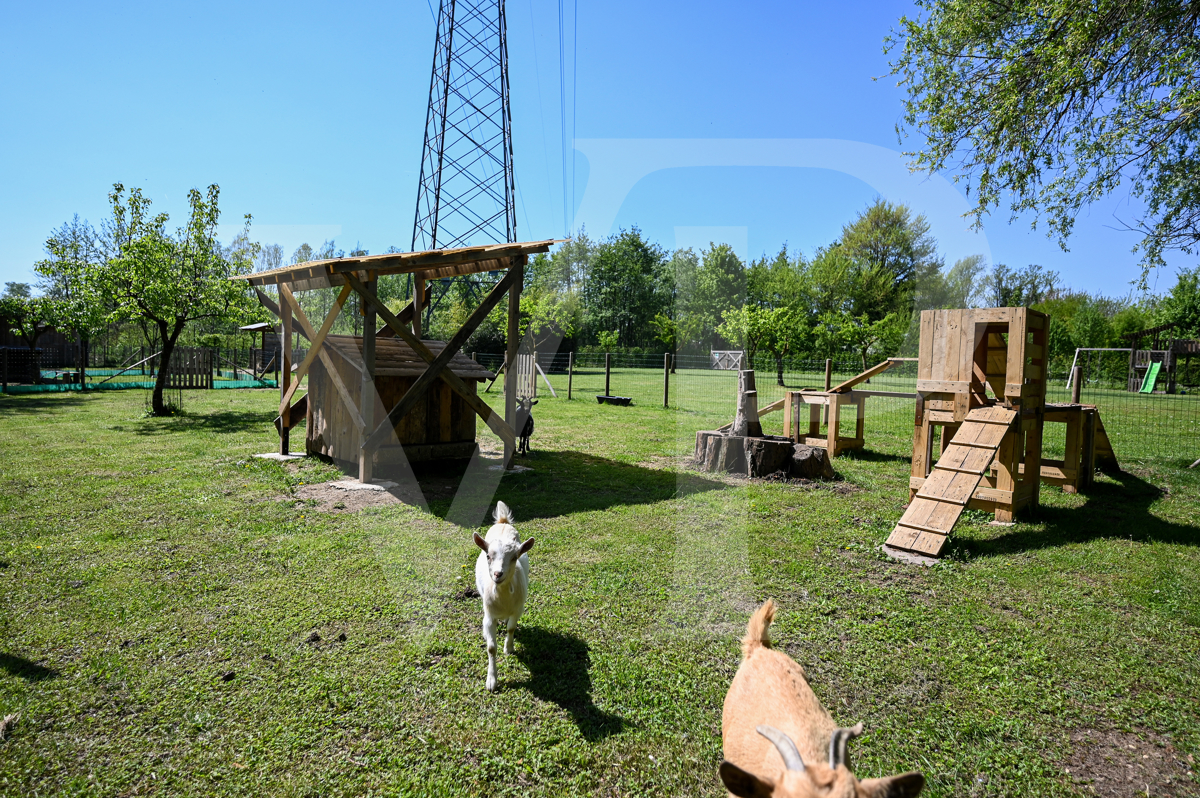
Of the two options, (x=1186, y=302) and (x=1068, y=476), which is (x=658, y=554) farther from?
(x=1186, y=302)

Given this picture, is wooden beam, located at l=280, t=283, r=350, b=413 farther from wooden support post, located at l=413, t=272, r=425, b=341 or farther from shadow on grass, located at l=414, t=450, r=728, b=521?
shadow on grass, located at l=414, t=450, r=728, b=521

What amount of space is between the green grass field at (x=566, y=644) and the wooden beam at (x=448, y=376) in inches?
75.0

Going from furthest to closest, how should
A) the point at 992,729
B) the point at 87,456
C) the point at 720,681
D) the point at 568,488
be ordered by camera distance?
1. the point at 87,456
2. the point at 568,488
3. the point at 720,681
4. the point at 992,729

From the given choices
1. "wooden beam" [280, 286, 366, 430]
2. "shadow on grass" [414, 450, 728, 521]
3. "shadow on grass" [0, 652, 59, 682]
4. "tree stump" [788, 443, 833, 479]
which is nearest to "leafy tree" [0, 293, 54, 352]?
"wooden beam" [280, 286, 366, 430]

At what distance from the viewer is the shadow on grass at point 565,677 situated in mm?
3256

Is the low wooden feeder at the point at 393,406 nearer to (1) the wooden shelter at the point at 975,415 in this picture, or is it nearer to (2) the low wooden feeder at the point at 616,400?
(1) the wooden shelter at the point at 975,415

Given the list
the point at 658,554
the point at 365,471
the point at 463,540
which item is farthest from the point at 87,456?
the point at 658,554

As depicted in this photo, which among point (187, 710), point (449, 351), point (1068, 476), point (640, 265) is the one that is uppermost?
point (640, 265)

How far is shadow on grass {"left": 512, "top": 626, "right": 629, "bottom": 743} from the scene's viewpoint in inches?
128

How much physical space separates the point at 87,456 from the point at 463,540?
26.9 feet

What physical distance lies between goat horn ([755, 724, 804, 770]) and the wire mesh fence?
29.8 ft

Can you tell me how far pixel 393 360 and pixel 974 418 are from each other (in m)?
8.62

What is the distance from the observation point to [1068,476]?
8.70 metres

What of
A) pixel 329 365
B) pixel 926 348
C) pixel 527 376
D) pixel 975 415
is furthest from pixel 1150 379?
pixel 329 365
